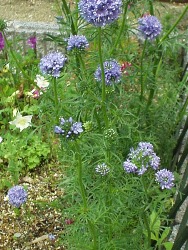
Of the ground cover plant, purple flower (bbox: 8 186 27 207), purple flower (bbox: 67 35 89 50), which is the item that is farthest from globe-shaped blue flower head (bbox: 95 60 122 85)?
purple flower (bbox: 8 186 27 207)

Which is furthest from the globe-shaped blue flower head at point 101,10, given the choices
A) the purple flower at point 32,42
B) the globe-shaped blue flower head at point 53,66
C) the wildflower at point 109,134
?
the purple flower at point 32,42

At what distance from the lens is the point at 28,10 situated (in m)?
5.10

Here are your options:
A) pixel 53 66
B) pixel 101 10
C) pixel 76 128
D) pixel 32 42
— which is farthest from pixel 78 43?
pixel 32 42

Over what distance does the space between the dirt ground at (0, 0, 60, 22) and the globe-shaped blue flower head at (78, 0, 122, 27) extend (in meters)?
A: 3.38

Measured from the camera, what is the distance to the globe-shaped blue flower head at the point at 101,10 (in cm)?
153

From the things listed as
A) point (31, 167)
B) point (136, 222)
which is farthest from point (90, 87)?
point (31, 167)

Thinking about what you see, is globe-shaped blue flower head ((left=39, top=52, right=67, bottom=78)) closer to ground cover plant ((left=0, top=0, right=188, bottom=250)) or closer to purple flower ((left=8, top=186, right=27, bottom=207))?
ground cover plant ((left=0, top=0, right=188, bottom=250))

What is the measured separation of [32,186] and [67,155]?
3.10 ft

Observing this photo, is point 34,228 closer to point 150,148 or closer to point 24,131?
point 24,131

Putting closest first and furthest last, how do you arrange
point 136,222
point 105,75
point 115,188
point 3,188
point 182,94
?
point 105,75 → point 115,188 → point 136,222 → point 182,94 → point 3,188

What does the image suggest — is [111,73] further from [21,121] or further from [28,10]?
[28,10]

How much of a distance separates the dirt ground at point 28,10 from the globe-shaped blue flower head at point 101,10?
11.1 ft

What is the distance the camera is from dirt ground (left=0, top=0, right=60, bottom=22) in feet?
16.2

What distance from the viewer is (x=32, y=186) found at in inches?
121
